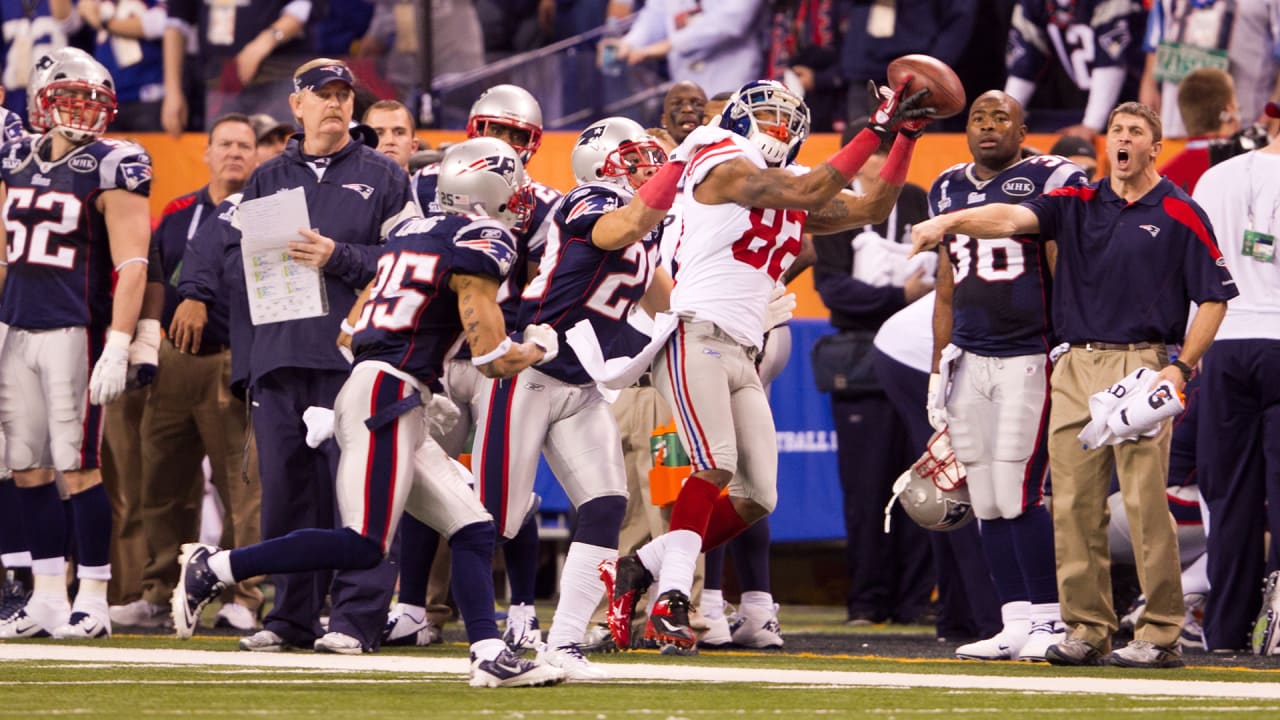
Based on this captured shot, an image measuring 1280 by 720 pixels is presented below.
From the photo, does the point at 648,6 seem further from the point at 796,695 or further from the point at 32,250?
the point at 796,695

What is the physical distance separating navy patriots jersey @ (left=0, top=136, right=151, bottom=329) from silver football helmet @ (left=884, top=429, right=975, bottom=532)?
307 cm

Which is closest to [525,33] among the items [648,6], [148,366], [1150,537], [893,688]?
[648,6]

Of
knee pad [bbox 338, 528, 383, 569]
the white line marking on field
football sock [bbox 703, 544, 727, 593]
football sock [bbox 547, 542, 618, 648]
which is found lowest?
the white line marking on field

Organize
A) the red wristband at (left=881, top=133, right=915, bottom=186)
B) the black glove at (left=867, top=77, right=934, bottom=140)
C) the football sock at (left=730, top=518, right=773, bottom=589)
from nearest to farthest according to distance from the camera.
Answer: the black glove at (left=867, top=77, right=934, bottom=140), the red wristband at (left=881, top=133, right=915, bottom=186), the football sock at (left=730, top=518, right=773, bottom=589)

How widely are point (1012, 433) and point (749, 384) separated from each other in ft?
3.38

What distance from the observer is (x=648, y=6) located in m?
11.2

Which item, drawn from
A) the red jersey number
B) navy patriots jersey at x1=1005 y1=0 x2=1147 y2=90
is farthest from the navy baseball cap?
navy patriots jersey at x1=1005 y1=0 x2=1147 y2=90

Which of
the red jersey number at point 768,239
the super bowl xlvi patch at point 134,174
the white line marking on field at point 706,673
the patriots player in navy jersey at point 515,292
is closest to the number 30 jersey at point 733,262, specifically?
the red jersey number at point 768,239

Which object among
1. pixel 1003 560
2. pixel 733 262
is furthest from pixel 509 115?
pixel 1003 560

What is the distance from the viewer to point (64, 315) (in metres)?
7.44

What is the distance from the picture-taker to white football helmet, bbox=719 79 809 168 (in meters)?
6.12

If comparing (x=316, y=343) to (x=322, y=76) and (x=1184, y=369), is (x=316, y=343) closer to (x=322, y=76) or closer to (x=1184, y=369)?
(x=322, y=76)

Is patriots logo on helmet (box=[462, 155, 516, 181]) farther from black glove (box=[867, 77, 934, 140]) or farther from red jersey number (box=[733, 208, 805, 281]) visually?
black glove (box=[867, 77, 934, 140])

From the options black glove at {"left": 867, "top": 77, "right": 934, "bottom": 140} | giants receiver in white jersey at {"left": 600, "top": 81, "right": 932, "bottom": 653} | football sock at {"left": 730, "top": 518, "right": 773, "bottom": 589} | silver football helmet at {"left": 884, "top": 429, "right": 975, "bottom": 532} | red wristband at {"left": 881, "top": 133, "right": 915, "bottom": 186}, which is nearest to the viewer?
black glove at {"left": 867, "top": 77, "right": 934, "bottom": 140}
